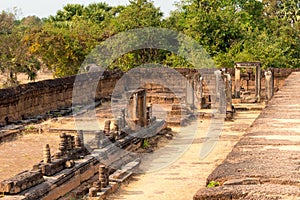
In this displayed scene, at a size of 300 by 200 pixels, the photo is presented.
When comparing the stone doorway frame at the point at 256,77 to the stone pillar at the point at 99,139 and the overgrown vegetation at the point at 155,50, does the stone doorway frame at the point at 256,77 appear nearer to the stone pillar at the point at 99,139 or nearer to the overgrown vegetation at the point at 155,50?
the overgrown vegetation at the point at 155,50

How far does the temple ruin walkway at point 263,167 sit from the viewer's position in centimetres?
→ 290

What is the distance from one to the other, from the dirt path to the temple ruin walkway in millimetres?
5131

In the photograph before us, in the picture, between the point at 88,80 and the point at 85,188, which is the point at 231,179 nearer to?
the point at 85,188

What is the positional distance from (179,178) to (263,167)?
8004 mm

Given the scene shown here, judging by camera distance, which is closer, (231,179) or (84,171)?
(231,179)

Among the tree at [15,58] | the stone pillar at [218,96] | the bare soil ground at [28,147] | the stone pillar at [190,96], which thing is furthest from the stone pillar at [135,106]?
the tree at [15,58]

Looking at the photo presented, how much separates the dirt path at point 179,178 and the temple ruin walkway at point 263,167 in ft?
16.8

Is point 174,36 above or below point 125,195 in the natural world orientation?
above

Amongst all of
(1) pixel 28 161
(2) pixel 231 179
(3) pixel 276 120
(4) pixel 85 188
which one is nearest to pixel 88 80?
(1) pixel 28 161

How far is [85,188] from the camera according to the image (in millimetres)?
10375

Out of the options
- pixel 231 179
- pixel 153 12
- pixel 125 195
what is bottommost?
pixel 125 195

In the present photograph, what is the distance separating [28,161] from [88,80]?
12125 mm

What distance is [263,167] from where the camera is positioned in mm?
3508

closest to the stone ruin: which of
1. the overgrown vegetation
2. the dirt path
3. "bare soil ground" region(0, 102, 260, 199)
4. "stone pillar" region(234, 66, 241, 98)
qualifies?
"stone pillar" region(234, 66, 241, 98)
